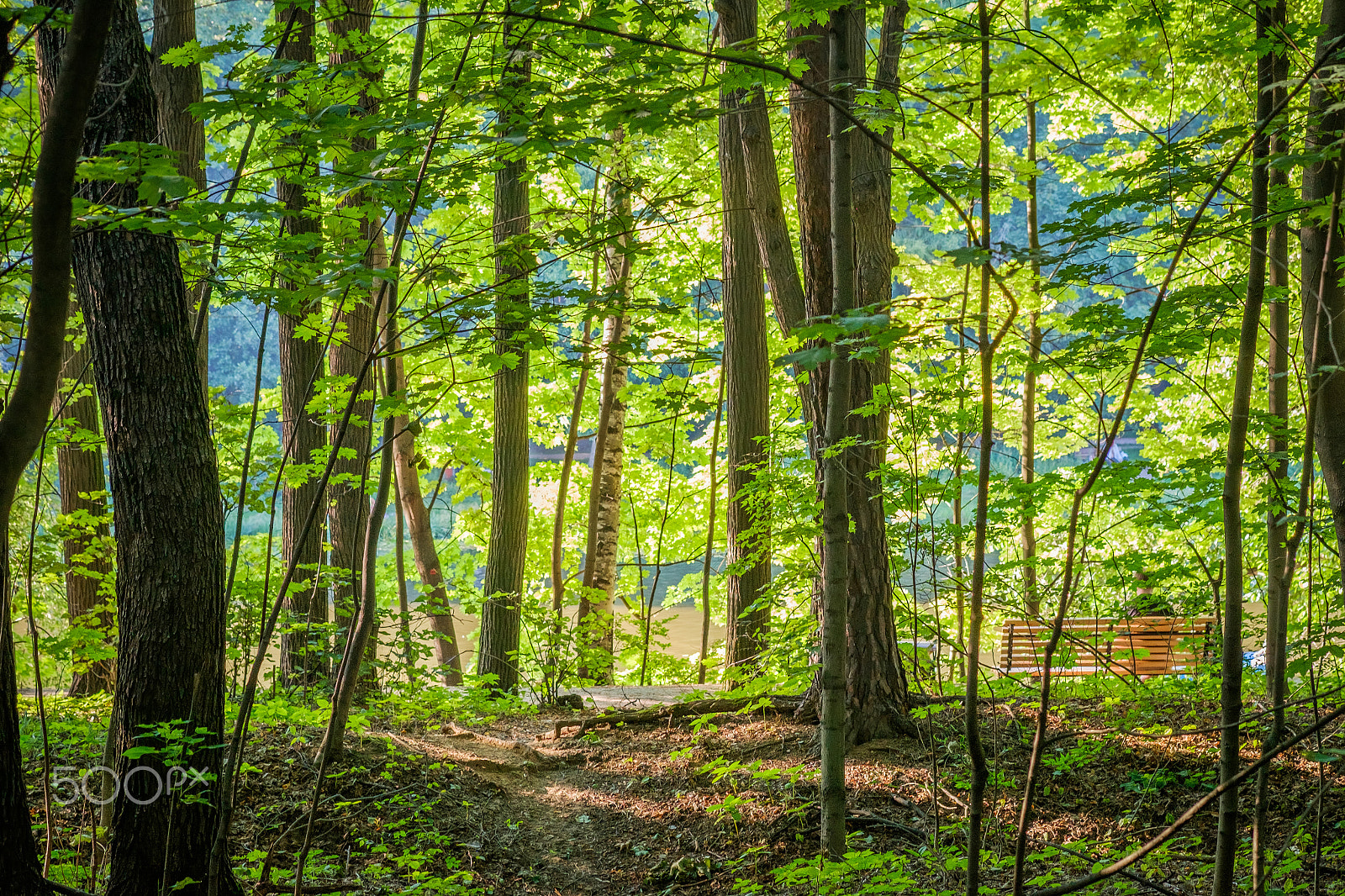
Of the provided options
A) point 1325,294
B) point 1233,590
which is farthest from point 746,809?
point 1325,294

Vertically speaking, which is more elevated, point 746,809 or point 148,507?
point 148,507

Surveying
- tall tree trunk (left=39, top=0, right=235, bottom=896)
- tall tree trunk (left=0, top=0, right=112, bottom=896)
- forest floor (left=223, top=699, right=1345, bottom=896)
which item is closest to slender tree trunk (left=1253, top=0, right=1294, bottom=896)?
forest floor (left=223, top=699, right=1345, bottom=896)

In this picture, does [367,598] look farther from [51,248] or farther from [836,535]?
[51,248]

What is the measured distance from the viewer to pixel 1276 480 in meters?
2.82

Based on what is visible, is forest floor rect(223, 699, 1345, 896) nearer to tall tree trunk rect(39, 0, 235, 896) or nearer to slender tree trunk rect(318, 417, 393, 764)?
tall tree trunk rect(39, 0, 235, 896)

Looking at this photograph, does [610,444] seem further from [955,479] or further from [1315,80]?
[1315,80]

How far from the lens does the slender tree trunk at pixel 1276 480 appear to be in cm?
196

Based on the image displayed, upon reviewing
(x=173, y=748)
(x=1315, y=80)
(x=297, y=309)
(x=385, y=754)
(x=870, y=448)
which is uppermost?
(x=1315, y=80)

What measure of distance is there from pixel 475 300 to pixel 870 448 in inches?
97.1

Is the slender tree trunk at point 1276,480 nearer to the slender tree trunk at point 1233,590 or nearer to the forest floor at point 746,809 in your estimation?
the slender tree trunk at point 1233,590

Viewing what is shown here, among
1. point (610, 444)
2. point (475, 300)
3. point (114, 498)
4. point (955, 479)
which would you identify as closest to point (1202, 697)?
point (955, 479)

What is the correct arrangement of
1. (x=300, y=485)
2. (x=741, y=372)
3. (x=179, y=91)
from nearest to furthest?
(x=300, y=485)
(x=179, y=91)
(x=741, y=372)

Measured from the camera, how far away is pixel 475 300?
2744 millimetres

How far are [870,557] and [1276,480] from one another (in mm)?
1988
